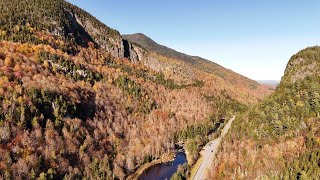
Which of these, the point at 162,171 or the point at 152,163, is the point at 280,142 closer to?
the point at 162,171

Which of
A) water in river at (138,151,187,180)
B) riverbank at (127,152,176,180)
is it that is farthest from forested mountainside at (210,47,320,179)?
riverbank at (127,152,176,180)

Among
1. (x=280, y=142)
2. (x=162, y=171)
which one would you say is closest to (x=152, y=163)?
(x=162, y=171)

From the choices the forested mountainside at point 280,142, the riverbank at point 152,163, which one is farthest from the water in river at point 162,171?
the forested mountainside at point 280,142

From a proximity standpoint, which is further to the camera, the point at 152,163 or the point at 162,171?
the point at 152,163

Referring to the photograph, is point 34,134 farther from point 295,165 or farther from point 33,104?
point 295,165

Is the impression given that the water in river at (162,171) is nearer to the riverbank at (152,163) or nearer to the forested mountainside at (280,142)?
the riverbank at (152,163)

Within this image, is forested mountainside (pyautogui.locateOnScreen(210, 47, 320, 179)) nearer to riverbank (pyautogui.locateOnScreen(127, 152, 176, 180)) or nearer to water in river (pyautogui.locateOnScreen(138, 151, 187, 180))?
water in river (pyautogui.locateOnScreen(138, 151, 187, 180))

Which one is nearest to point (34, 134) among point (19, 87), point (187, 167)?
point (19, 87)
